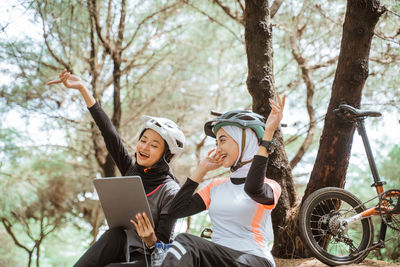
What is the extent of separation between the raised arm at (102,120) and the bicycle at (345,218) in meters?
1.47

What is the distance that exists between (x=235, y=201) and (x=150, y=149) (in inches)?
34.2

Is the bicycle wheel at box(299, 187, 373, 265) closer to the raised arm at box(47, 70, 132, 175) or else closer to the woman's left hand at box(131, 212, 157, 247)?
the woman's left hand at box(131, 212, 157, 247)

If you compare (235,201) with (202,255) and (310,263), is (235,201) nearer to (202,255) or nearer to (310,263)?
(202,255)

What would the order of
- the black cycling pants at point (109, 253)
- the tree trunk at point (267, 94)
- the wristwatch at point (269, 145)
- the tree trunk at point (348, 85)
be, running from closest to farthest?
the wristwatch at point (269, 145) < the black cycling pants at point (109, 253) < the tree trunk at point (348, 85) < the tree trunk at point (267, 94)

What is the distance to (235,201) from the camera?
2.35m

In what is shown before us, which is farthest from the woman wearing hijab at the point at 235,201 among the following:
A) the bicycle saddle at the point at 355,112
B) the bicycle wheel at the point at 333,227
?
the bicycle saddle at the point at 355,112

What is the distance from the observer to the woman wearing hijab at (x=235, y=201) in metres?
2.06

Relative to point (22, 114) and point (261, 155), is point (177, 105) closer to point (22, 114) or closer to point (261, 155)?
point (22, 114)

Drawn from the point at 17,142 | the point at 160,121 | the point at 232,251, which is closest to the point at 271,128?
the point at 232,251

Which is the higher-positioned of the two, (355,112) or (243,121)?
(355,112)

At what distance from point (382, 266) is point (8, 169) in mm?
8060

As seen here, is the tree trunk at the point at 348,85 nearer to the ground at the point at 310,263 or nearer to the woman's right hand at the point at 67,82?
the ground at the point at 310,263

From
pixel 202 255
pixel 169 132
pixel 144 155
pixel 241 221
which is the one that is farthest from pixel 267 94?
pixel 202 255

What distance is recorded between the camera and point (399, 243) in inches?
201
